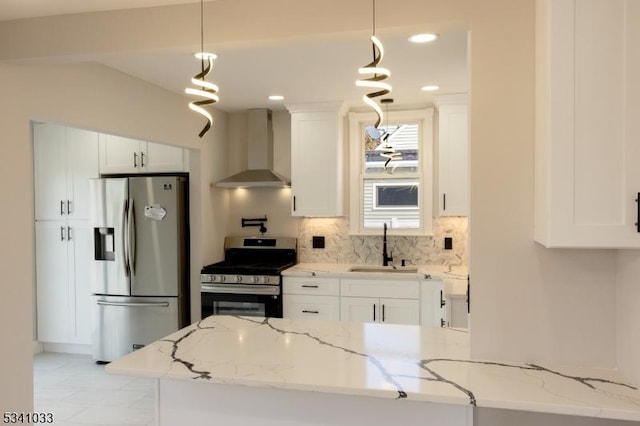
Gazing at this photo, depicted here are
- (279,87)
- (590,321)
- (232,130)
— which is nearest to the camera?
(590,321)

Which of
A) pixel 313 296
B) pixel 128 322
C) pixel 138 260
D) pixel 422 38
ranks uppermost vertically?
pixel 422 38

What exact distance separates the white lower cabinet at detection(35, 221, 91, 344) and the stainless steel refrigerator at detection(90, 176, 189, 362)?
1.25 ft

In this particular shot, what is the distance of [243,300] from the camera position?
4.30 meters

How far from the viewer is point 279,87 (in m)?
3.93

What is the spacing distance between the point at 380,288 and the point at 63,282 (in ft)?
10.6

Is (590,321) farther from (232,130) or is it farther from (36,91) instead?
(232,130)

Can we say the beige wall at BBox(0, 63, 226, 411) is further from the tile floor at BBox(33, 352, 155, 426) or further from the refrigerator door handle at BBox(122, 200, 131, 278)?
the refrigerator door handle at BBox(122, 200, 131, 278)

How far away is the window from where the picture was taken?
461cm

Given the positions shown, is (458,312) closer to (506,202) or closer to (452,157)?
(506,202)

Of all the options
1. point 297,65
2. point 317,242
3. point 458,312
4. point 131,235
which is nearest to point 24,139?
point 297,65

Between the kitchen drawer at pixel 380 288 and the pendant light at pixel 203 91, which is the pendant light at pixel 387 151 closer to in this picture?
the kitchen drawer at pixel 380 288

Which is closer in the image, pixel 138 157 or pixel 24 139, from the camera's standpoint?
pixel 24 139

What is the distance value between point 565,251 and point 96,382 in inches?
156

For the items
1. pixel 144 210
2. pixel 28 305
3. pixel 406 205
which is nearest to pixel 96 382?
pixel 144 210
